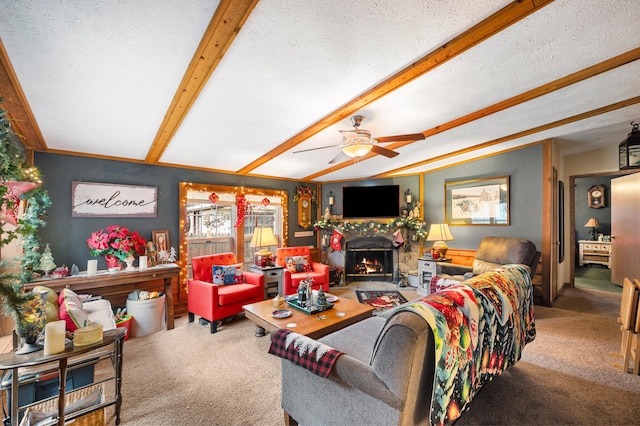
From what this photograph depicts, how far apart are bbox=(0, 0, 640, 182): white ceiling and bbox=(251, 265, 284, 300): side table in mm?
1827

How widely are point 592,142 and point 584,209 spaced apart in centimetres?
389

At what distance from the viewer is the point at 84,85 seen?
2.07m

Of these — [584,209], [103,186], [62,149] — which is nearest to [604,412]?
[103,186]

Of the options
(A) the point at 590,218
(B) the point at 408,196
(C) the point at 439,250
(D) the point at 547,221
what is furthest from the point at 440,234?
(A) the point at 590,218

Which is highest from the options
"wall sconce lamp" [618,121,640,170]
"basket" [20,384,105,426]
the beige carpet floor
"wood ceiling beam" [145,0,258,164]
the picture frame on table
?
"wood ceiling beam" [145,0,258,164]

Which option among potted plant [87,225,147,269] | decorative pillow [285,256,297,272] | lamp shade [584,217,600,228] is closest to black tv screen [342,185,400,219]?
decorative pillow [285,256,297,272]

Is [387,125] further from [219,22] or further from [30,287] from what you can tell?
[30,287]

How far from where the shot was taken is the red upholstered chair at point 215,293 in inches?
130

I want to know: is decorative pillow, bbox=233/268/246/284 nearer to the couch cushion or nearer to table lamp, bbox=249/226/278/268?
the couch cushion

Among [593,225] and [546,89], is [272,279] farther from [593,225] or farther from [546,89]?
[593,225]

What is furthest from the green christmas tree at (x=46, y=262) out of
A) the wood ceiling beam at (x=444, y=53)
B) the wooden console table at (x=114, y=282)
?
the wood ceiling beam at (x=444, y=53)

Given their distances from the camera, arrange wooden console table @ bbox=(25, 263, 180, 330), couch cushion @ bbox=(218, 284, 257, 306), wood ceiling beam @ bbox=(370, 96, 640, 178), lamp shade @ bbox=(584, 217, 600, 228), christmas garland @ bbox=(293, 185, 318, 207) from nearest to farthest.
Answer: wooden console table @ bbox=(25, 263, 180, 330) → wood ceiling beam @ bbox=(370, 96, 640, 178) → couch cushion @ bbox=(218, 284, 257, 306) → christmas garland @ bbox=(293, 185, 318, 207) → lamp shade @ bbox=(584, 217, 600, 228)

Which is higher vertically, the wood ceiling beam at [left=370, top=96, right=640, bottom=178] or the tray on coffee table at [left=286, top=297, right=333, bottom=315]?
the wood ceiling beam at [left=370, top=96, right=640, bottom=178]

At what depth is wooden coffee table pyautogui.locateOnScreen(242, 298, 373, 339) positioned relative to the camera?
2.34 metres
